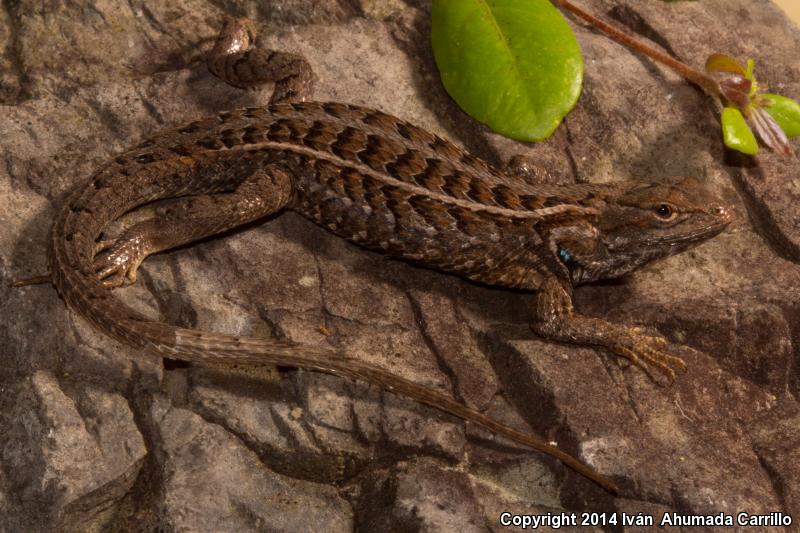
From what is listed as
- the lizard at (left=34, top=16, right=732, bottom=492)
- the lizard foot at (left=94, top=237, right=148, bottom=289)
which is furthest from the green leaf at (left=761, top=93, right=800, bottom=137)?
the lizard foot at (left=94, top=237, right=148, bottom=289)

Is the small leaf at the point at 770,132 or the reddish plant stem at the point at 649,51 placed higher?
the small leaf at the point at 770,132

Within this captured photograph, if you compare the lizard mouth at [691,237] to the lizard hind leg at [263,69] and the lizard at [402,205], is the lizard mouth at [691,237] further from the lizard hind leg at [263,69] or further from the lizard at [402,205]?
the lizard hind leg at [263,69]

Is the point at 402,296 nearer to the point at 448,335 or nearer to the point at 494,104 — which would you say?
the point at 448,335

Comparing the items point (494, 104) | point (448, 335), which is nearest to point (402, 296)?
point (448, 335)

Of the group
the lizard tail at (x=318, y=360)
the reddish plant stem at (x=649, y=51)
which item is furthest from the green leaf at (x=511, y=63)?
the lizard tail at (x=318, y=360)

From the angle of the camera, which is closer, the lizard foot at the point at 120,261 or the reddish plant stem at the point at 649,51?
the lizard foot at the point at 120,261

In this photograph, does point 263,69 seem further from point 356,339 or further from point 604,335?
point 604,335
